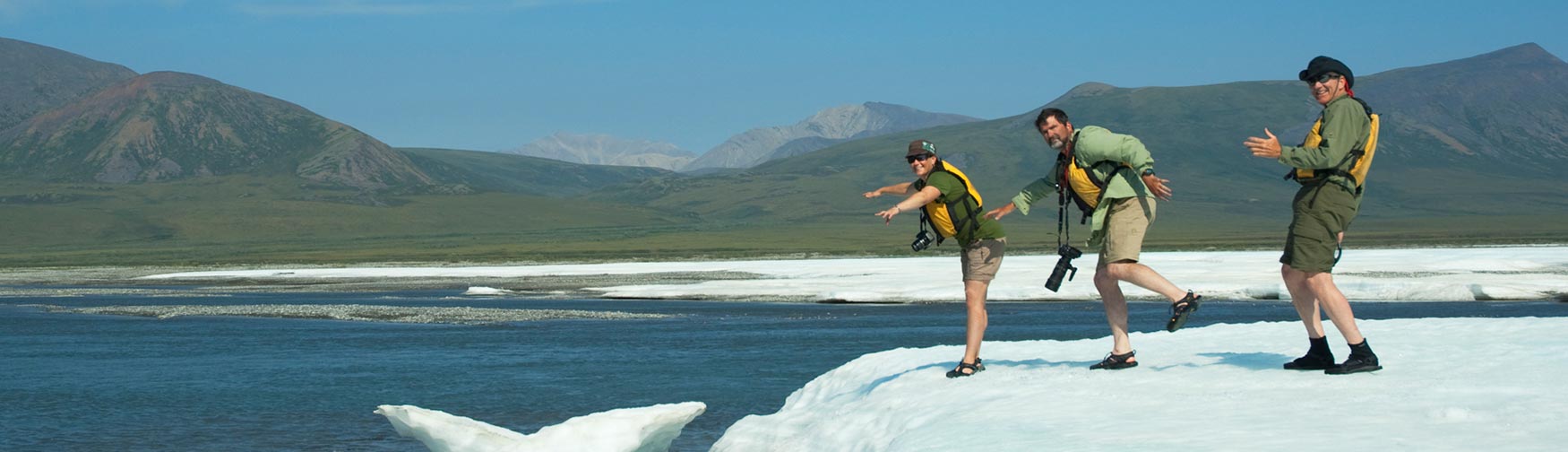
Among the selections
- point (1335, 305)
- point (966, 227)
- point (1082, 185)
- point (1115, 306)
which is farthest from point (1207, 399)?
point (966, 227)

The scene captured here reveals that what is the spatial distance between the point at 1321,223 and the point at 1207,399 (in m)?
1.61

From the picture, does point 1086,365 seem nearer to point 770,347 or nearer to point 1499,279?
point 770,347

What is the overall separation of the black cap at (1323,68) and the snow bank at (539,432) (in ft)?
18.3

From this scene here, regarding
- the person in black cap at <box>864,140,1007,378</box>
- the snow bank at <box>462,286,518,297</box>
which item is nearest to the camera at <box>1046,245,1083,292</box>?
the person in black cap at <box>864,140,1007,378</box>

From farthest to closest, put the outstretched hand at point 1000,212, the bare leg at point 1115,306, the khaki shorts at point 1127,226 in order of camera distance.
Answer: the bare leg at point 1115,306, the outstretched hand at point 1000,212, the khaki shorts at point 1127,226

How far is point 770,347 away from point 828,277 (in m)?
31.0

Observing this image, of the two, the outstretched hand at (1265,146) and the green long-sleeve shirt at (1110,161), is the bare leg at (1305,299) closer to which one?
the outstretched hand at (1265,146)

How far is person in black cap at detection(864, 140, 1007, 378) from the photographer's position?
11.9m

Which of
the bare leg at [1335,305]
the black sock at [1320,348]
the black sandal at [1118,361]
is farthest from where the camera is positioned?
the black sandal at [1118,361]

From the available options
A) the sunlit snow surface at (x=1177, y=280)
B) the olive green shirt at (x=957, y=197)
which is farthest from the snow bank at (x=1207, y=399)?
the sunlit snow surface at (x=1177, y=280)

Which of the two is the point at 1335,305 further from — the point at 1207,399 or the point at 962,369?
the point at 962,369

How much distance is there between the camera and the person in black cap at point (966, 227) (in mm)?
11891

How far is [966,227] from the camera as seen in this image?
471 inches

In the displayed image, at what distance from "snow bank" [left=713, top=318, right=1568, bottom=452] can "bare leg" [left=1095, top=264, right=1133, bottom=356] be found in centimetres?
31
